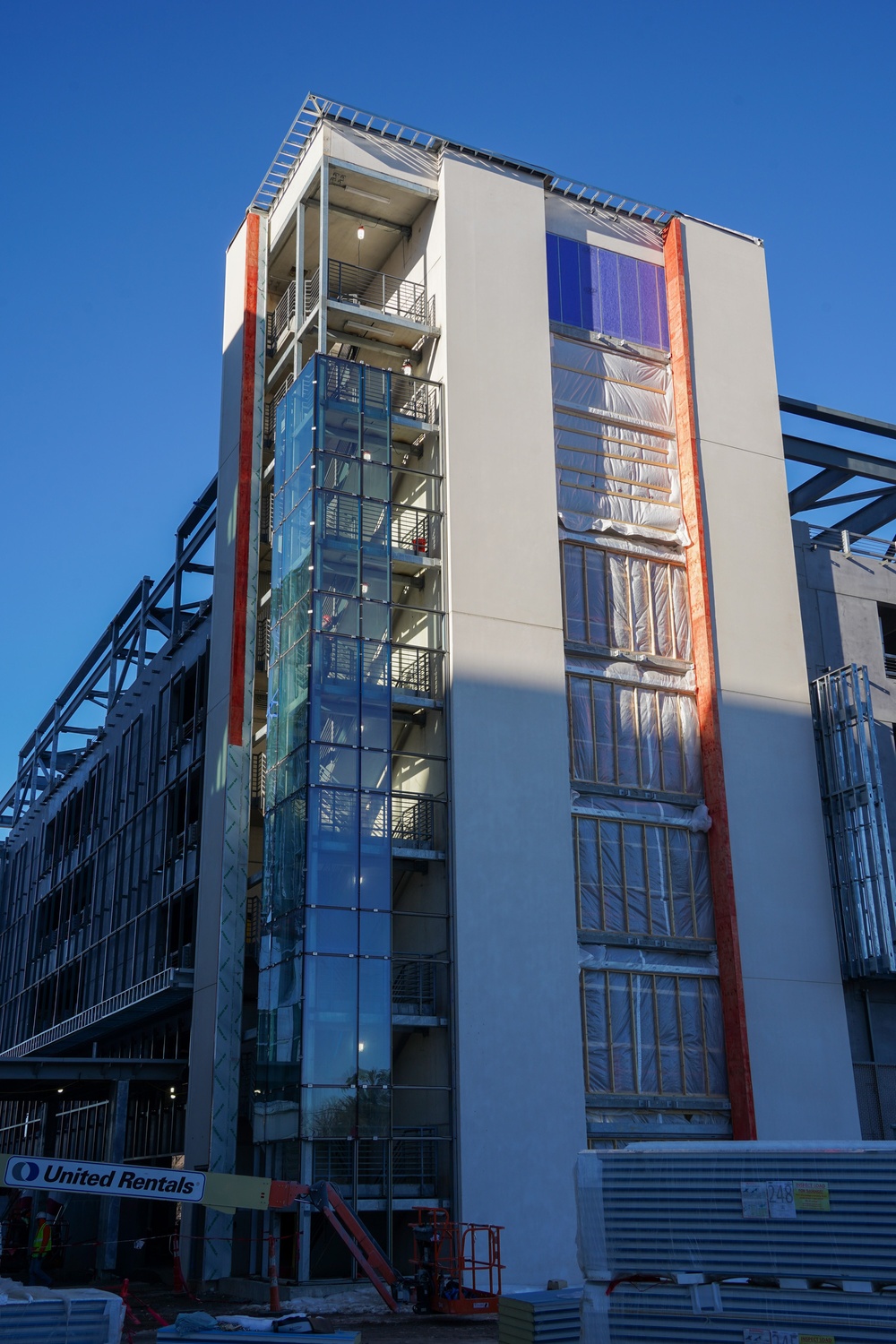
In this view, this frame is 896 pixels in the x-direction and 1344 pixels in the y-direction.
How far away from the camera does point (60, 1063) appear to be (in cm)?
3538

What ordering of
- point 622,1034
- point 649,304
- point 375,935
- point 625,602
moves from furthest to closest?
point 649,304 → point 625,602 → point 622,1034 → point 375,935

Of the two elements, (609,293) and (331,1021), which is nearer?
(331,1021)

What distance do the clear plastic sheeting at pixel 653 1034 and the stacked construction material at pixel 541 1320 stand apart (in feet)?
41.1

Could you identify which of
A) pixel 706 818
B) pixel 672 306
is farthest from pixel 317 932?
pixel 672 306

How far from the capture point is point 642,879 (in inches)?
1367

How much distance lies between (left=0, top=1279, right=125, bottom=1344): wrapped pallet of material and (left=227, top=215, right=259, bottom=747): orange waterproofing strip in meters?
20.4

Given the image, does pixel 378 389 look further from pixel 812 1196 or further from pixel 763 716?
pixel 812 1196

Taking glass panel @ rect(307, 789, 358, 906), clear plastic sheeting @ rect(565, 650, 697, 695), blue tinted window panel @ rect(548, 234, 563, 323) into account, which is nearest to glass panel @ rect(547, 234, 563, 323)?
blue tinted window panel @ rect(548, 234, 563, 323)

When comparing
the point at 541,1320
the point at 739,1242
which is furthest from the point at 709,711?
the point at 739,1242

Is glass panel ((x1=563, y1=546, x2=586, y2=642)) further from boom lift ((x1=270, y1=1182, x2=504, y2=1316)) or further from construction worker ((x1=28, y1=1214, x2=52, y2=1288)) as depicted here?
construction worker ((x1=28, y1=1214, x2=52, y2=1288))

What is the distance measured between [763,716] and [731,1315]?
921 inches

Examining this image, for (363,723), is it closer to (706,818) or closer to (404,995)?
(404,995)

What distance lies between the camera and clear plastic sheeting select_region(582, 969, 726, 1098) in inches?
1273

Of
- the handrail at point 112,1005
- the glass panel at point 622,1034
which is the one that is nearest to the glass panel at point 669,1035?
the glass panel at point 622,1034
